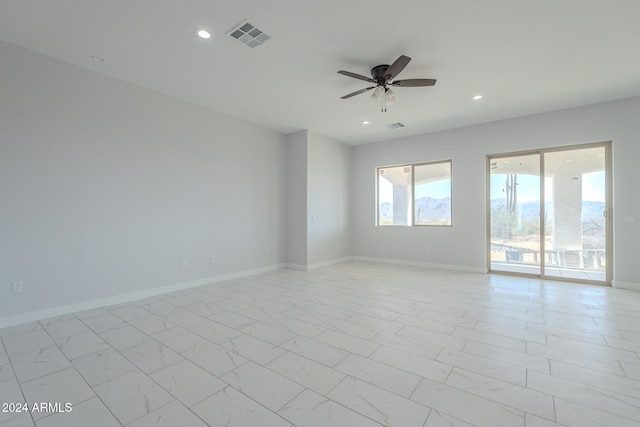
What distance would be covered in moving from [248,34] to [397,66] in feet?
5.40

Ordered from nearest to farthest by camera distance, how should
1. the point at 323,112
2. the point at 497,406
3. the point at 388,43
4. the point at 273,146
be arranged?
the point at 497,406 → the point at 388,43 → the point at 323,112 → the point at 273,146

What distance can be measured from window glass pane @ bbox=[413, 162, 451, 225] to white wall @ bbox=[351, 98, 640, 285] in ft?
0.69

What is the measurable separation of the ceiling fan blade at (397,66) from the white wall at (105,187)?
3230 millimetres

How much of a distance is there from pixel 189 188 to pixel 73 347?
106 inches

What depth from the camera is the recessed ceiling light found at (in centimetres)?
282

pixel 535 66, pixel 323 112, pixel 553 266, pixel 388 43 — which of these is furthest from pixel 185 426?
pixel 553 266

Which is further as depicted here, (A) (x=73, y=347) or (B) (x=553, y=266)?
(B) (x=553, y=266)

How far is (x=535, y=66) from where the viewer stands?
3.51 meters

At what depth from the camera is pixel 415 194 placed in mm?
6852

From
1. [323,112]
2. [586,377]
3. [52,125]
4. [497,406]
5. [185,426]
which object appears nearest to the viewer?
[185,426]

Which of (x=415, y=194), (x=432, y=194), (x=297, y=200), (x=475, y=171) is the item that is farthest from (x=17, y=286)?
(x=475, y=171)

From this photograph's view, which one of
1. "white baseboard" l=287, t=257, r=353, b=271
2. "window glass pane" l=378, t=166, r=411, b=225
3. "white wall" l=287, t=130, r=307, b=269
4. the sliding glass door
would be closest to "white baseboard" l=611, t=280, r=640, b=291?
the sliding glass door

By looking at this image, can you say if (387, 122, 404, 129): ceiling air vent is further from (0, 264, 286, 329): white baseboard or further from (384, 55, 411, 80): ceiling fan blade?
(0, 264, 286, 329): white baseboard

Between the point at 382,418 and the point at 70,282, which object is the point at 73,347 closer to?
the point at 70,282
